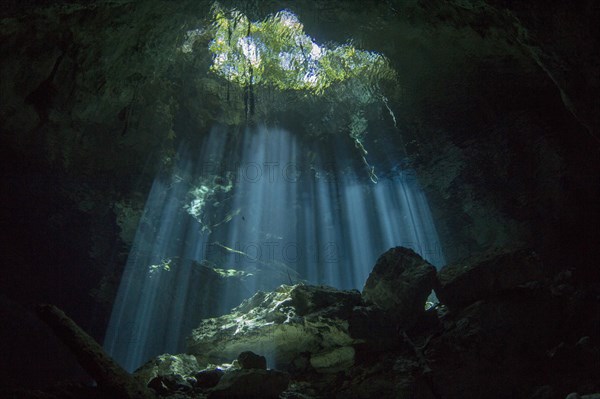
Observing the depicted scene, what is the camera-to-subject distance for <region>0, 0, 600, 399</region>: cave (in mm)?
5359

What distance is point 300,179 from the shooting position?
15.3 metres

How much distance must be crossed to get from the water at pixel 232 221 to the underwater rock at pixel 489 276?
7.10 m

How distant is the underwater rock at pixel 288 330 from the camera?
20.7 feet

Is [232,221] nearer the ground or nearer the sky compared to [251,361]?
nearer the sky

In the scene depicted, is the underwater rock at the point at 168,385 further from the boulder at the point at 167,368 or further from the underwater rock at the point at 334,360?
the underwater rock at the point at 334,360

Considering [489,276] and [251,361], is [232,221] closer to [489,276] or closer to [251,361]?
[251,361]

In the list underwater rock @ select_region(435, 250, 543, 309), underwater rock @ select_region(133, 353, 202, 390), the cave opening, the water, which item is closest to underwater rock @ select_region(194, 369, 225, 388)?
underwater rock @ select_region(133, 353, 202, 390)

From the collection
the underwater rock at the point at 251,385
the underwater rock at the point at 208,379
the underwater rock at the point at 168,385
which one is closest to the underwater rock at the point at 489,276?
the underwater rock at the point at 251,385

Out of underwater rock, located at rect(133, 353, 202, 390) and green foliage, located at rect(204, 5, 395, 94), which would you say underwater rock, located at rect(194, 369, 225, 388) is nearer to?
underwater rock, located at rect(133, 353, 202, 390)

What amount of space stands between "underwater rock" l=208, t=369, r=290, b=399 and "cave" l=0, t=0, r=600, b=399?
0.10 feet

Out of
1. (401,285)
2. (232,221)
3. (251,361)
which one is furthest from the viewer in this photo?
(232,221)

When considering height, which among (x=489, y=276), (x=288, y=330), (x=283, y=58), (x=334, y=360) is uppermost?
(x=283, y=58)

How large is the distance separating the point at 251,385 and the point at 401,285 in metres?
4.19

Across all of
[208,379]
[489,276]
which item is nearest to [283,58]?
[489,276]
